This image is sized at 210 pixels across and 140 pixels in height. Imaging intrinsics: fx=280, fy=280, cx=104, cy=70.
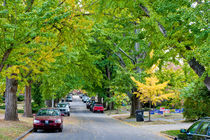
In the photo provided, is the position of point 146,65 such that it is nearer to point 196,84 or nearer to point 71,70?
point 196,84

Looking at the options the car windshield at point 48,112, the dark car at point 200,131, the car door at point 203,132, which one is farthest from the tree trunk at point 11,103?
the car door at point 203,132

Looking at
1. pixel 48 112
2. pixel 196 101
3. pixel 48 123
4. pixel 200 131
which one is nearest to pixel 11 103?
pixel 48 112

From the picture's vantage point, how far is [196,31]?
11.2 m

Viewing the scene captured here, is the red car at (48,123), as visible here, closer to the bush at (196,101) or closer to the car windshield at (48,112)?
the car windshield at (48,112)

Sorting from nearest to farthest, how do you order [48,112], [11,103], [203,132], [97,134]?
[203,132], [97,134], [48,112], [11,103]

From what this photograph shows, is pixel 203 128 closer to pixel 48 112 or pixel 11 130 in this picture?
pixel 11 130

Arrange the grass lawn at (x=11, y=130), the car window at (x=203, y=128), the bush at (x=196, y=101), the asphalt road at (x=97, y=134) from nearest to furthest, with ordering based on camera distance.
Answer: the car window at (x=203, y=128) < the grass lawn at (x=11, y=130) < the asphalt road at (x=97, y=134) < the bush at (x=196, y=101)

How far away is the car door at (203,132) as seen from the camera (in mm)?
7512

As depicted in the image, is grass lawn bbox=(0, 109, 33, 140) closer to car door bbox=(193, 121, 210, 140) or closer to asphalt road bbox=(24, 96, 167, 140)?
asphalt road bbox=(24, 96, 167, 140)

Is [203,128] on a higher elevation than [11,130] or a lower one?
higher

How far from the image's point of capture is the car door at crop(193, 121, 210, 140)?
751cm

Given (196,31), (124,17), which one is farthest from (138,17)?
(196,31)

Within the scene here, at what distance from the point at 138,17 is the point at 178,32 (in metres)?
4.85

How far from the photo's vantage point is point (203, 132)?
7.75 meters
